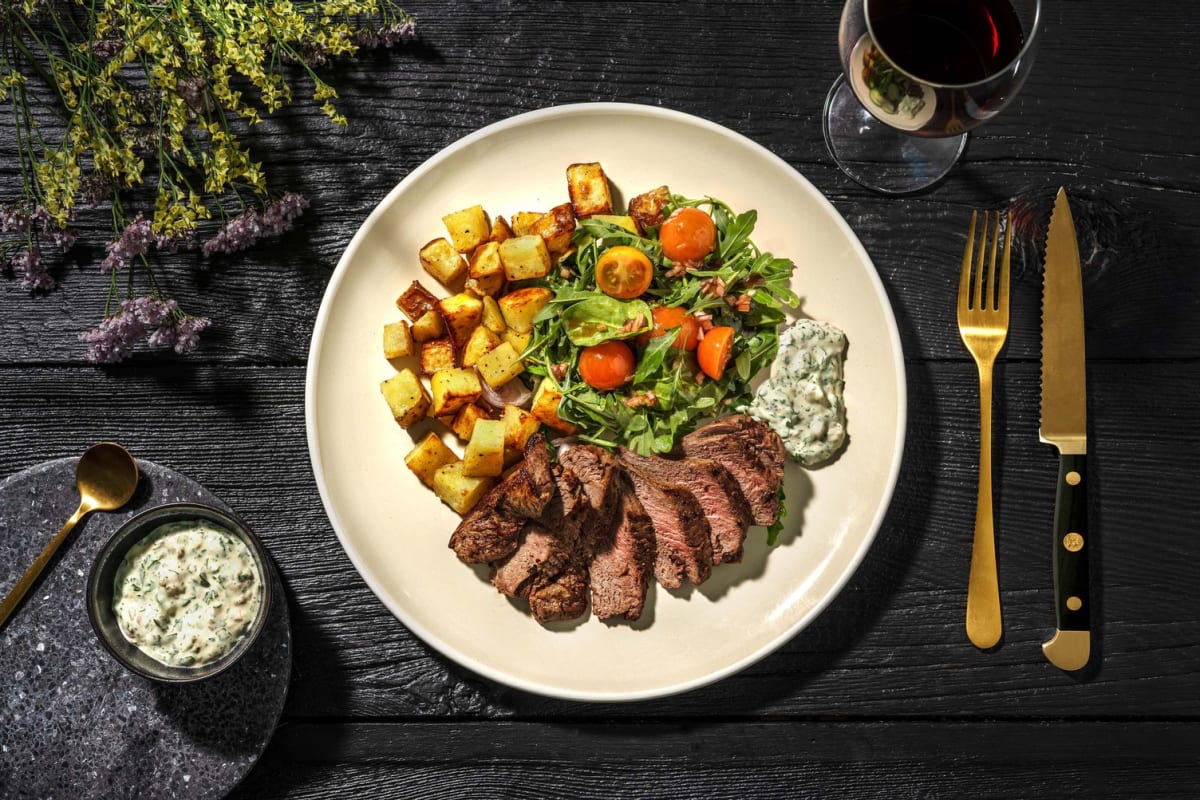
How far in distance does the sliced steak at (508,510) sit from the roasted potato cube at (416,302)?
0.51m

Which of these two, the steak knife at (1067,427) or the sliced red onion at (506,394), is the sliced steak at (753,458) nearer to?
the sliced red onion at (506,394)

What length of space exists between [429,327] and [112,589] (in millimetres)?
1110

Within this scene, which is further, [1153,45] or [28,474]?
[1153,45]

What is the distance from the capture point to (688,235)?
2527mm

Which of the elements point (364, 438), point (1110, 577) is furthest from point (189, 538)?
point (1110, 577)

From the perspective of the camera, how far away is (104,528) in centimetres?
260

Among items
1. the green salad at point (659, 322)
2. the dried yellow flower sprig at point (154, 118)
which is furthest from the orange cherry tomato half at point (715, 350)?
the dried yellow flower sprig at point (154, 118)

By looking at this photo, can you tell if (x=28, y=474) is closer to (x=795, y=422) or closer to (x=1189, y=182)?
(x=795, y=422)

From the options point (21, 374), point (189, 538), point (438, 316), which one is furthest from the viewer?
point (21, 374)

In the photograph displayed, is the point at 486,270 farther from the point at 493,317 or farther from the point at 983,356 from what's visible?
the point at 983,356

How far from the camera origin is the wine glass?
86.2 inches

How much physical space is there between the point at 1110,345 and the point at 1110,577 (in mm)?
747

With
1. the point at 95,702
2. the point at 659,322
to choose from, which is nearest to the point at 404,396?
the point at 659,322

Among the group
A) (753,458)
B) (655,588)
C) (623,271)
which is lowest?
(655,588)
